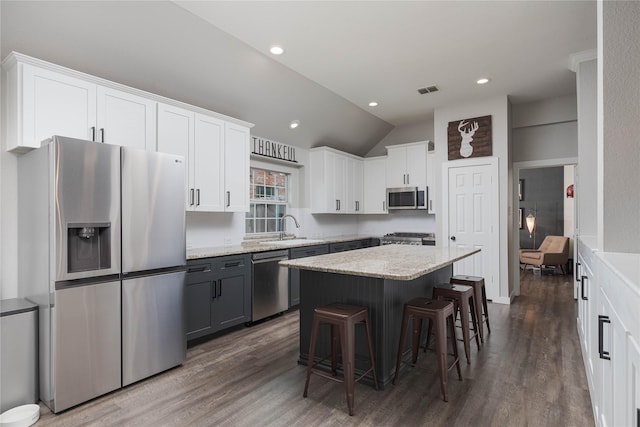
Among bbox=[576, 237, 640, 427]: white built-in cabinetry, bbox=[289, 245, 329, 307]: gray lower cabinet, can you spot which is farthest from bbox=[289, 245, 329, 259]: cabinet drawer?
bbox=[576, 237, 640, 427]: white built-in cabinetry

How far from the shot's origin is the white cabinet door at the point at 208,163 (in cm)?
368

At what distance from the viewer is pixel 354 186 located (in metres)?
6.45

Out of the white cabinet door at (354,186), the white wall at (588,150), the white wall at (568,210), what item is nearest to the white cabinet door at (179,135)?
the white cabinet door at (354,186)

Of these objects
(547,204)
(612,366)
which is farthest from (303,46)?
(547,204)

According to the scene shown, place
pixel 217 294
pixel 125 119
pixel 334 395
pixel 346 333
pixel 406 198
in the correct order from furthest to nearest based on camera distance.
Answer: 1. pixel 406 198
2. pixel 217 294
3. pixel 125 119
4. pixel 334 395
5. pixel 346 333

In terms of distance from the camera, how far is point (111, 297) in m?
2.48

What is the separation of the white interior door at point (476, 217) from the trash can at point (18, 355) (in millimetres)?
4889

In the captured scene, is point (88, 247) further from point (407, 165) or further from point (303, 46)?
point (407, 165)

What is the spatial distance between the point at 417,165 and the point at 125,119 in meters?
4.44

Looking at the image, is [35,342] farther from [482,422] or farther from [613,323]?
[613,323]

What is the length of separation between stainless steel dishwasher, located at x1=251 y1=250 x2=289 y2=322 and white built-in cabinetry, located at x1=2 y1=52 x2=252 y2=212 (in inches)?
27.6

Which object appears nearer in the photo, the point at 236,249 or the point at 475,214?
the point at 236,249

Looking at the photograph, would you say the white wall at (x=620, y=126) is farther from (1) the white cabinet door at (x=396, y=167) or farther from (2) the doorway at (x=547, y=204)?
(2) the doorway at (x=547, y=204)

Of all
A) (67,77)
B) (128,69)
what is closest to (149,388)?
(67,77)
